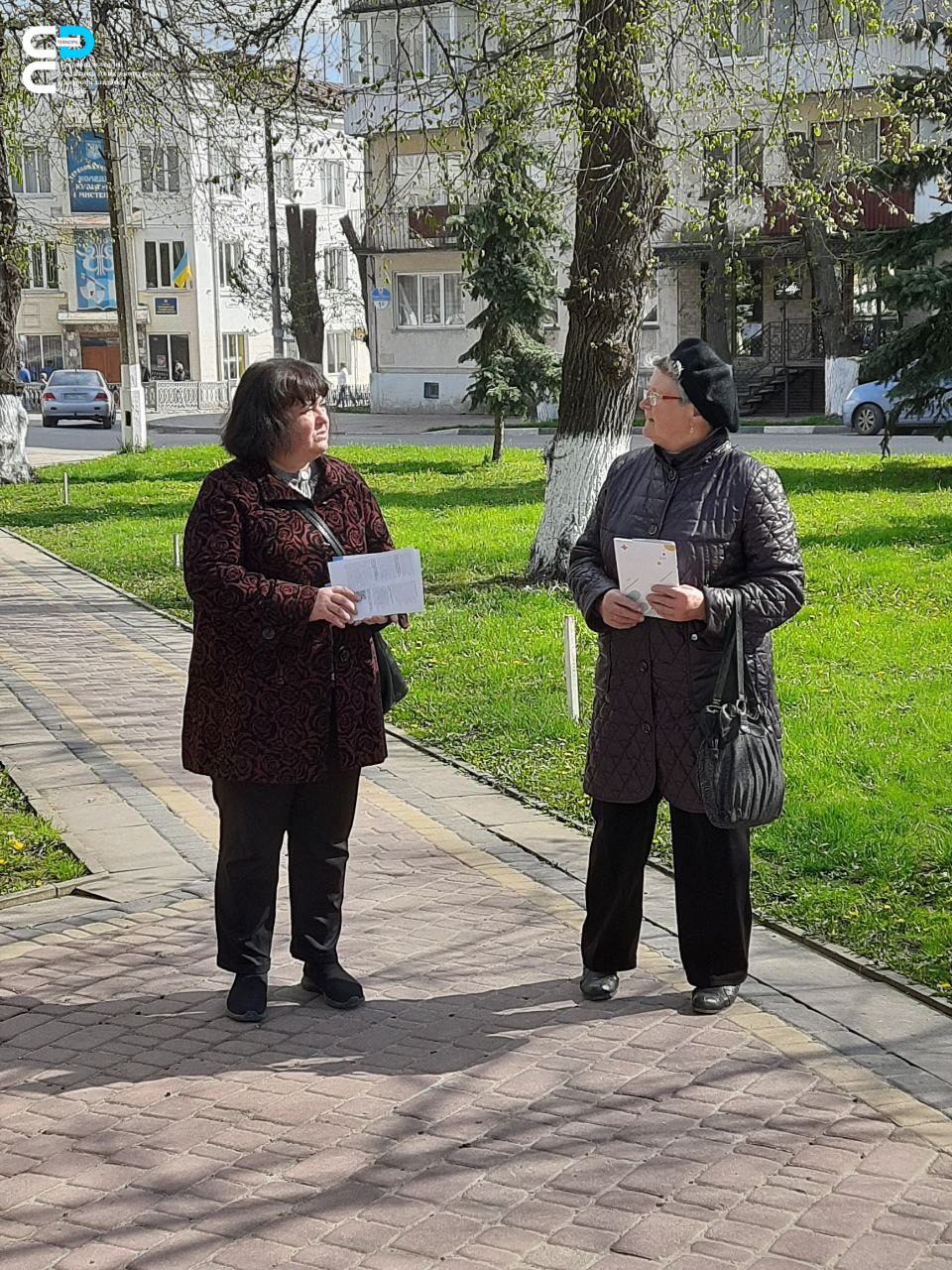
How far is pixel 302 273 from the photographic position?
46.6 m

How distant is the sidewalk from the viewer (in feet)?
12.1

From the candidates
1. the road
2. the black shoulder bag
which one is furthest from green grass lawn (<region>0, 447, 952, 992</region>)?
the road

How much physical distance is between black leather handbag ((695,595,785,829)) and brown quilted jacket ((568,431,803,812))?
6cm

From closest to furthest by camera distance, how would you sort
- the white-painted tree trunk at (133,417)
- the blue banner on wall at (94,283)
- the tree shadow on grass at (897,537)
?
the tree shadow on grass at (897,537) < the white-painted tree trunk at (133,417) < the blue banner on wall at (94,283)

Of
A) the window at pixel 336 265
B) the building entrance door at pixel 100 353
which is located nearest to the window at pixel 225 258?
the window at pixel 336 265

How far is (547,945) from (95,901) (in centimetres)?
182

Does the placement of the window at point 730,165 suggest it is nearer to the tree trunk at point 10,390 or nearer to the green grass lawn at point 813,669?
the green grass lawn at point 813,669

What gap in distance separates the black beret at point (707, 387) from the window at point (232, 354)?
62556 millimetres

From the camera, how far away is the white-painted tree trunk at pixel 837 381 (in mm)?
38344


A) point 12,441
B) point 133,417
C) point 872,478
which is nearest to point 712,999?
point 872,478

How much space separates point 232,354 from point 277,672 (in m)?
63.4

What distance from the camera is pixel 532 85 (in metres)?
11.5

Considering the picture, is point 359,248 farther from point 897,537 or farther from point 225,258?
point 897,537

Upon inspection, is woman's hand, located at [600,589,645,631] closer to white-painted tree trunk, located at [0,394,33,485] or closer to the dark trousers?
the dark trousers
